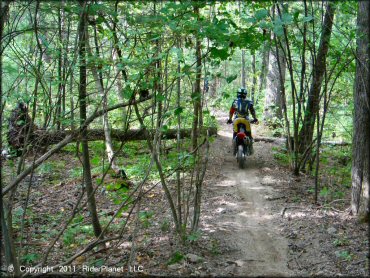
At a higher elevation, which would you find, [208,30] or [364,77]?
[208,30]

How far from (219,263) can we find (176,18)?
354cm

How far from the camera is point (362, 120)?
608cm

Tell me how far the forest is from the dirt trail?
1.3 inches

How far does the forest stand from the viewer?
14.8ft

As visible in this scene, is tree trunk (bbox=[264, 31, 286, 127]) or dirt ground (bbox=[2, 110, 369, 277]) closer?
dirt ground (bbox=[2, 110, 369, 277])

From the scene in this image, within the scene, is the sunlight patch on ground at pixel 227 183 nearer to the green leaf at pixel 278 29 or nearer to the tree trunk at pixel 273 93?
the green leaf at pixel 278 29

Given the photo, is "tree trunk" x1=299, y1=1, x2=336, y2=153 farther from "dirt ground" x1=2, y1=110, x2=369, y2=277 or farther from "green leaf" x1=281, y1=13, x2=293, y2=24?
"green leaf" x1=281, y1=13, x2=293, y2=24

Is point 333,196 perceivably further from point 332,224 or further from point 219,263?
point 219,263

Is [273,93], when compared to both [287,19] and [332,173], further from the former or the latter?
[287,19]

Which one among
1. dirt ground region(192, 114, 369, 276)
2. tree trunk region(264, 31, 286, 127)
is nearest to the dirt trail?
dirt ground region(192, 114, 369, 276)

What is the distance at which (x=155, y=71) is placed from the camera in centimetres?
471

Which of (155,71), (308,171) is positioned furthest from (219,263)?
(308,171)

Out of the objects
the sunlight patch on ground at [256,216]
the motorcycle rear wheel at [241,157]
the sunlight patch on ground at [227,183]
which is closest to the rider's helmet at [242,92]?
the motorcycle rear wheel at [241,157]

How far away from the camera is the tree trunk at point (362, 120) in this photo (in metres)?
5.93
